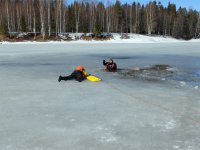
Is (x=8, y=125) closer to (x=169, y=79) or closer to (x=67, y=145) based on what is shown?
(x=67, y=145)

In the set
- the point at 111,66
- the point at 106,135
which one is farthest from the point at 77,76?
the point at 106,135

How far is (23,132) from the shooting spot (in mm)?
4477

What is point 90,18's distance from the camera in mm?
53375

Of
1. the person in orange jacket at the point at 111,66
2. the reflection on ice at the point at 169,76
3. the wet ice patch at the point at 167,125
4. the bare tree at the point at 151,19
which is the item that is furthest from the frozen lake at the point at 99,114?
the bare tree at the point at 151,19

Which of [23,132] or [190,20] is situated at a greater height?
[190,20]

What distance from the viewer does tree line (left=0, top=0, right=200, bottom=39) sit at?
47.3 metres

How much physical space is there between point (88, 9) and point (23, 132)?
56600 mm

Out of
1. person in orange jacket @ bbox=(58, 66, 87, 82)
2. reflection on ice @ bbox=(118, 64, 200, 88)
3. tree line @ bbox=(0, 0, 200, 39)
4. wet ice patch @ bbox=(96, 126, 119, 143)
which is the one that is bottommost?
wet ice patch @ bbox=(96, 126, 119, 143)

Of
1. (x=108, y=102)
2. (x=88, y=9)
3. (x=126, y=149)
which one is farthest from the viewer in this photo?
(x=88, y=9)

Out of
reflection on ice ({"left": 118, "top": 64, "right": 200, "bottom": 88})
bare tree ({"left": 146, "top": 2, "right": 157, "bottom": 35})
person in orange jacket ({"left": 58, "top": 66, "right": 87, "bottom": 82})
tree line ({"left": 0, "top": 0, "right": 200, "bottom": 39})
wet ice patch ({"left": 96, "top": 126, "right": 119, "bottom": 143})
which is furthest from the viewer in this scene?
bare tree ({"left": 146, "top": 2, "right": 157, "bottom": 35})

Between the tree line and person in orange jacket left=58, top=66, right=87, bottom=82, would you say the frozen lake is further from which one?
the tree line

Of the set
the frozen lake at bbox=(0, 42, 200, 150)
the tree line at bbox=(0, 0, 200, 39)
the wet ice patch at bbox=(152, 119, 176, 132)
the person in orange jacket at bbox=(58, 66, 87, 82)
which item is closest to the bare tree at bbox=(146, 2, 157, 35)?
the tree line at bbox=(0, 0, 200, 39)

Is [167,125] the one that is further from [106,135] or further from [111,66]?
[111,66]

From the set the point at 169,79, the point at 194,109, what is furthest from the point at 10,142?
the point at 169,79
